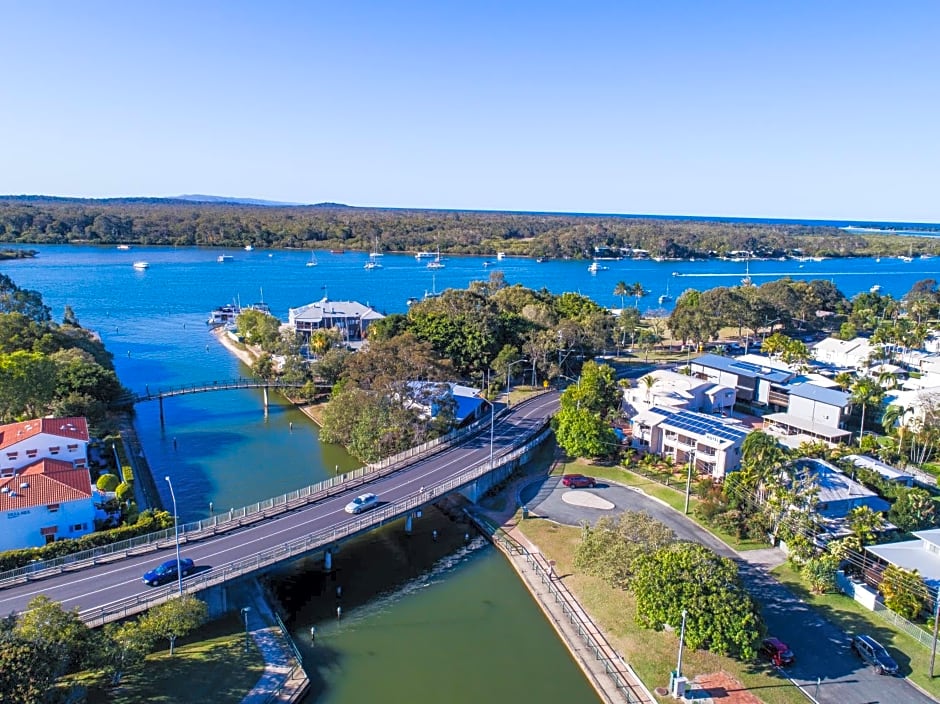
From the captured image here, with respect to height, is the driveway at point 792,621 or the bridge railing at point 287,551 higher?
the bridge railing at point 287,551

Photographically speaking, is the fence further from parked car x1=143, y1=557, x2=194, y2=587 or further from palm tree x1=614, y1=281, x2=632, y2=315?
palm tree x1=614, y1=281, x2=632, y2=315

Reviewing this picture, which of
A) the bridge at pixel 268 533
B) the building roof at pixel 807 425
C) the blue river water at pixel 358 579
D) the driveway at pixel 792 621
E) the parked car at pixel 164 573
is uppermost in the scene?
the building roof at pixel 807 425

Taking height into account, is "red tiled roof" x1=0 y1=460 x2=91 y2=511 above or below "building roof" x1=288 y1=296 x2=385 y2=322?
below

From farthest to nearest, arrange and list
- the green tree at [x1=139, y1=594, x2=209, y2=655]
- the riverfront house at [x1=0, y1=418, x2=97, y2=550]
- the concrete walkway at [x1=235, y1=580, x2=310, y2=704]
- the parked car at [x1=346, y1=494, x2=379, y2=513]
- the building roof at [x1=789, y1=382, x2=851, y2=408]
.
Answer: the building roof at [x1=789, y1=382, x2=851, y2=408]
the parked car at [x1=346, y1=494, x2=379, y2=513]
the riverfront house at [x1=0, y1=418, x2=97, y2=550]
the green tree at [x1=139, y1=594, x2=209, y2=655]
the concrete walkway at [x1=235, y1=580, x2=310, y2=704]

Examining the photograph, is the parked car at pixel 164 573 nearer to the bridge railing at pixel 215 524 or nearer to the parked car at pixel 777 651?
the bridge railing at pixel 215 524

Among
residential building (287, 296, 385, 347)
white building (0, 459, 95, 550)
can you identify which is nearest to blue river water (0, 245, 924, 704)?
white building (0, 459, 95, 550)

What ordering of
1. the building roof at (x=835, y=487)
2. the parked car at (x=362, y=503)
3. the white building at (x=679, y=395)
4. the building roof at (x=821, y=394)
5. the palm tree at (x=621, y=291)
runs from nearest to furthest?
1. the building roof at (x=835, y=487)
2. the parked car at (x=362, y=503)
3. the building roof at (x=821, y=394)
4. the white building at (x=679, y=395)
5. the palm tree at (x=621, y=291)

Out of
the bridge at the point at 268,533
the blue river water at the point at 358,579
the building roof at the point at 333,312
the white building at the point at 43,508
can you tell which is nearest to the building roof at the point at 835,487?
the blue river water at the point at 358,579
